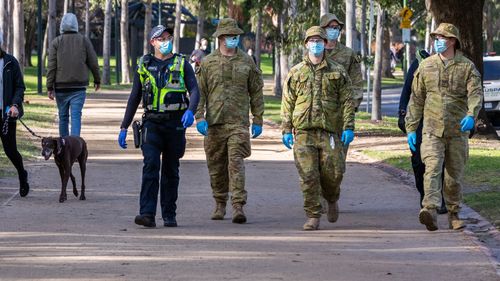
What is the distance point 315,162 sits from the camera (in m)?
12.2

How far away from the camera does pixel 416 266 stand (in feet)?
32.8

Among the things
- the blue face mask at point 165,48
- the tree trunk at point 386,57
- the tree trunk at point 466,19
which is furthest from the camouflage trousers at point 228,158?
the tree trunk at point 386,57

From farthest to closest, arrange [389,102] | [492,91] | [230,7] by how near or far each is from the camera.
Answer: [230,7], [389,102], [492,91]

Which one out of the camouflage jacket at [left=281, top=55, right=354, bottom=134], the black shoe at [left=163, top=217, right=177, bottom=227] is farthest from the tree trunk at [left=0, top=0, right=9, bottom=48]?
the camouflage jacket at [left=281, top=55, right=354, bottom=134]

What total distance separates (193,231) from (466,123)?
8.54ft

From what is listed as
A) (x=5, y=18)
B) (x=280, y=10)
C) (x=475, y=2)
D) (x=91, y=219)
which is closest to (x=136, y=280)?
(x=91, y=219)

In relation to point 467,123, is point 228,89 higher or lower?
higher

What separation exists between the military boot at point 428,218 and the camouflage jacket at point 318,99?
1.03 metres

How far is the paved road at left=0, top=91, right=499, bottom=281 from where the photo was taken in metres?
9.62

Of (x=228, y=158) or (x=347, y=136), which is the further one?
(x=228, y=158)

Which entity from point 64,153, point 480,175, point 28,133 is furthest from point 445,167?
point 28,133

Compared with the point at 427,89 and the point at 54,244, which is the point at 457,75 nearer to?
the point at 427,89

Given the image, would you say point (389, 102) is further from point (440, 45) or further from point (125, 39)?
point (440, 45)

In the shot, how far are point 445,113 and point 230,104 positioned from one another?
6.92 feet
